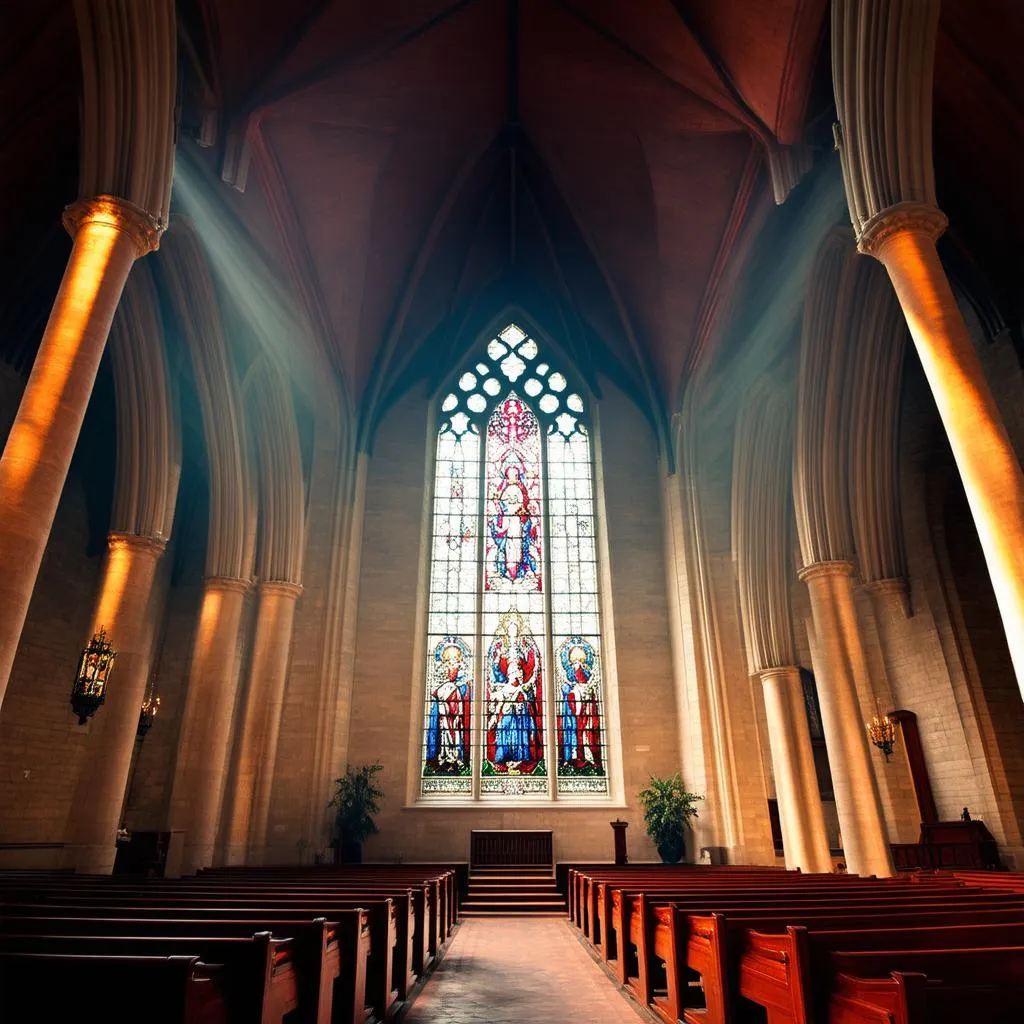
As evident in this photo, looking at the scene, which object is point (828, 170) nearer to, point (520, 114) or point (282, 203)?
point (520, 114)

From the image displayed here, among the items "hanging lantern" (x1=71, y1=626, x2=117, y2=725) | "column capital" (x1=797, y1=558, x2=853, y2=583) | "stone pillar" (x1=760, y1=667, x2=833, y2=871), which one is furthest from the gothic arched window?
"hanging lantern" (x1=71, y1=626, x2=117, y2=725)

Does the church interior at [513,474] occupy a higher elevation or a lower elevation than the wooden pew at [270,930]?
higher

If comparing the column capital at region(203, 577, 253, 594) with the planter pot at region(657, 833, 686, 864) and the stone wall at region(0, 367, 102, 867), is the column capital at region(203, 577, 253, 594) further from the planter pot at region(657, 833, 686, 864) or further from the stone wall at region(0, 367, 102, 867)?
the planter pot at region(657, 833, 686, 864)

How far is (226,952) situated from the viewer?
7.28 ft

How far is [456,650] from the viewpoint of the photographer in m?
14.6

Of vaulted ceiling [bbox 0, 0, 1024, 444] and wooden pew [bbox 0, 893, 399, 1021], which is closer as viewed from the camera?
wooden pew [bbox 0, 893, 399, 1021]

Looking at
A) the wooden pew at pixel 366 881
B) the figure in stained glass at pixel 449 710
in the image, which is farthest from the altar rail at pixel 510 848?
the wooden pew at pixel 366 881

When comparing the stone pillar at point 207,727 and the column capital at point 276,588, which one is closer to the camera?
the stone pillar at point 207,727

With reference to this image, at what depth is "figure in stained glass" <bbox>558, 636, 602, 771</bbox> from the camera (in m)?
13.9

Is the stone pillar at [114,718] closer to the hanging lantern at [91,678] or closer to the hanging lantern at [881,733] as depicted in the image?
the hanging lantern at [91,678]

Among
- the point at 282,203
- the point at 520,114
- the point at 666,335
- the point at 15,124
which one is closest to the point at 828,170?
the point at 666,335

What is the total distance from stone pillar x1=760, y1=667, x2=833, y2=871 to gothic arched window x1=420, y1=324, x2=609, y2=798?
3.59m

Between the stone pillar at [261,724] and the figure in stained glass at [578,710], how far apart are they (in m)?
5.29

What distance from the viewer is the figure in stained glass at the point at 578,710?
45.6 feet
